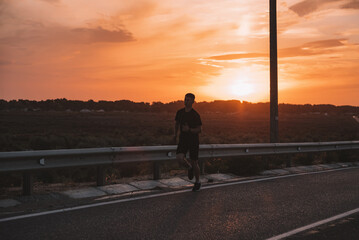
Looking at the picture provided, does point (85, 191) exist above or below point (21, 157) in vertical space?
below

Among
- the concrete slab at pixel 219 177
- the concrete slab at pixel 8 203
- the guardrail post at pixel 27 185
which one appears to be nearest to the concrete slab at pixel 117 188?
the guardrail post at pixel 27 185

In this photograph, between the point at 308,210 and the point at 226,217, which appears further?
the point at 308,210

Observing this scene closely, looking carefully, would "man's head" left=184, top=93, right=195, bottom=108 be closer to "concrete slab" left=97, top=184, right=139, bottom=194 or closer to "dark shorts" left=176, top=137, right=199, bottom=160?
"dark shorts" left=176, top=137, right=199, bottom=160

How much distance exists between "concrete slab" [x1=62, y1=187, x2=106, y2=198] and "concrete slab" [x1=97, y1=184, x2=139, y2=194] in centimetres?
16

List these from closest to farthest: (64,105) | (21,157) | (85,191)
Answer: (21,157)
(85,191)
(64,105)

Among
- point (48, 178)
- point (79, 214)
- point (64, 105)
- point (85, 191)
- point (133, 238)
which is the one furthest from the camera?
point (64, 105)

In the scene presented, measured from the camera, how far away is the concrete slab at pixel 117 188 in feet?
26.3

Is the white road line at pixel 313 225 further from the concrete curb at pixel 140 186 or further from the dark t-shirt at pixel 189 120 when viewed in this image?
the concrete curb at pixel 140 186

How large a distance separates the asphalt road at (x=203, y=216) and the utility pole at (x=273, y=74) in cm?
444

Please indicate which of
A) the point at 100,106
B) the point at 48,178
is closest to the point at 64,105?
the point at 100,106

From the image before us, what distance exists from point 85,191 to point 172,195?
Result: 164 centimetres

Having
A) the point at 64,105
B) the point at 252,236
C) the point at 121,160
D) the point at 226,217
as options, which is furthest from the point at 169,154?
the point at 64,105

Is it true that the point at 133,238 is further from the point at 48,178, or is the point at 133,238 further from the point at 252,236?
the point at 48,178

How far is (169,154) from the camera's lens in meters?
9.50
